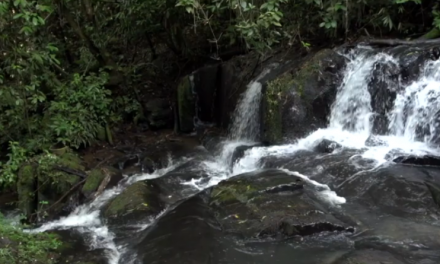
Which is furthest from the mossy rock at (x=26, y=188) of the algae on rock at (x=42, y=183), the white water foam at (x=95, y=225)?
the white water foam at (x=95, y=225)

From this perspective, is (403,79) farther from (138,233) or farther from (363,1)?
(138,233)

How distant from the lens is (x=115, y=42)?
503 inches

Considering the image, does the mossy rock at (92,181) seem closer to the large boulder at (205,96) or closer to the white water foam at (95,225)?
the white water foam at (95,225)

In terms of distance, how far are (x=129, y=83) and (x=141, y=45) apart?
102 inches

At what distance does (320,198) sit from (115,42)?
8.91 m

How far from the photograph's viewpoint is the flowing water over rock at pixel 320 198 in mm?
4797

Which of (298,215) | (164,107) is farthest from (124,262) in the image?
(164,107)

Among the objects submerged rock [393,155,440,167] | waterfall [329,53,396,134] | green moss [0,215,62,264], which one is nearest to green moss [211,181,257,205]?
green moss [0,215,62,264]

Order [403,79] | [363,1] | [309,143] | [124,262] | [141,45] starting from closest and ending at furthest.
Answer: [124,262] → [403,79] → [309,143] → [363,1] → [141,45]

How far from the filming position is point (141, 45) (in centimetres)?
1351

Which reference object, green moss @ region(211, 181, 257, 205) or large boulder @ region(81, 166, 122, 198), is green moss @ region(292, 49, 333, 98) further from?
large boulder @ region(81, 166, 122, 198)

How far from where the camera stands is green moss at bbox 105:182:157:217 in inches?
252

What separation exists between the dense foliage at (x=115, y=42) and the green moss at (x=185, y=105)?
1.03m

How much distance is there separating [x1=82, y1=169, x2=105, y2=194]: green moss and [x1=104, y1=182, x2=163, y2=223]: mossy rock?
831mm
